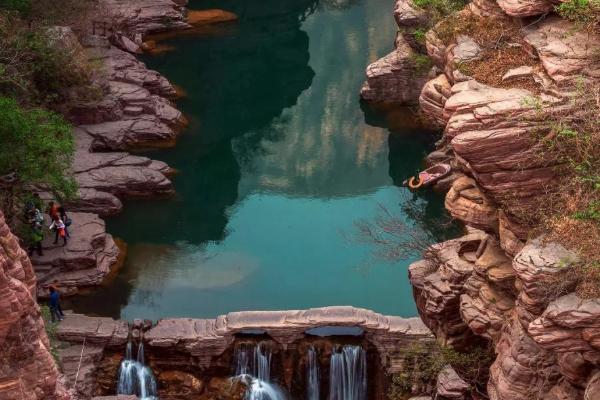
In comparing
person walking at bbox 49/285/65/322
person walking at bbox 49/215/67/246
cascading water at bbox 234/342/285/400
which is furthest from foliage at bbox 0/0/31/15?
cascading water at bbox 234/342/285/400

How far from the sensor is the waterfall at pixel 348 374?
2938cm

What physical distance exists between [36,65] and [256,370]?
15.6 meters

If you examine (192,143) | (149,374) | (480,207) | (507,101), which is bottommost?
(149,374)

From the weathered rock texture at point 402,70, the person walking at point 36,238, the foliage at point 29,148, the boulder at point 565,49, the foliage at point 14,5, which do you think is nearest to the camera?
the boulder at point 565,49

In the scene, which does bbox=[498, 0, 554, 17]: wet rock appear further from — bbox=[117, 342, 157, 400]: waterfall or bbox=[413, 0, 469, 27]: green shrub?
bbox=[413, 0, 469, 27]: green shrub

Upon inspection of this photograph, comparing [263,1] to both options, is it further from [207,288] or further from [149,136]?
[207,288]

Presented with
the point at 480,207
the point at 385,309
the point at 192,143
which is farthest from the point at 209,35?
the point at 480,207

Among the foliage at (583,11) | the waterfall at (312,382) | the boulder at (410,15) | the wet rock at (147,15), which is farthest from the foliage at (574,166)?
the wet rock at (147,15)

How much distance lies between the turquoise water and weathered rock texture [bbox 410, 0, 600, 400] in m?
8.20

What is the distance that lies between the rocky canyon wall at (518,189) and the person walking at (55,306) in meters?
11.1

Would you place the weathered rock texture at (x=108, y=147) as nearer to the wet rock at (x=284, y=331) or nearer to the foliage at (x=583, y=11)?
the wet rock at (x=284, y=331)

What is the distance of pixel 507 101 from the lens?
2270cm

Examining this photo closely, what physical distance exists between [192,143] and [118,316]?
13388 mm

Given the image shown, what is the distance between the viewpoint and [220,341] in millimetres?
28953
